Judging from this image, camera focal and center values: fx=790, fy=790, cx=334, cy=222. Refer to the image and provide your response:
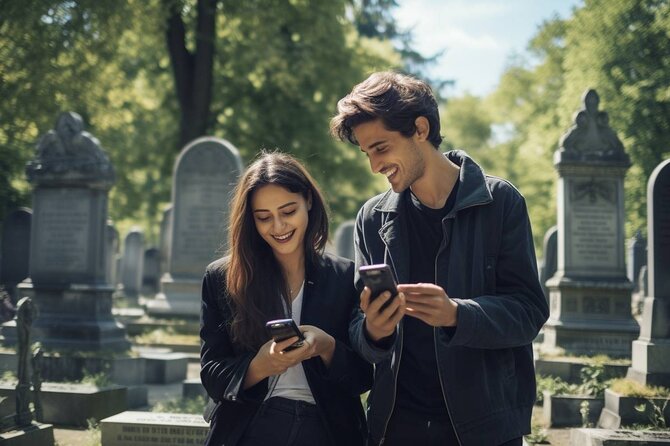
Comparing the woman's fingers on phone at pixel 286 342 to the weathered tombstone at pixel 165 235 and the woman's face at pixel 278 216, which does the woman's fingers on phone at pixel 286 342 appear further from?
the weathered tombstone at pixel 165 235

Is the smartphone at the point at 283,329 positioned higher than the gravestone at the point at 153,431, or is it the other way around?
the smartphone at the point at 283,329

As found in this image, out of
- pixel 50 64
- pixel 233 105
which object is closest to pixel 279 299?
pixel 50 64

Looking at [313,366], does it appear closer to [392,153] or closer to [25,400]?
[392,153]

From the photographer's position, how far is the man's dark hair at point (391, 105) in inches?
112

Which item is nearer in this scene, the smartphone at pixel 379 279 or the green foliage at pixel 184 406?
the smartphone at pixel 379 279

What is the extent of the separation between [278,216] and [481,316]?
1.04 m

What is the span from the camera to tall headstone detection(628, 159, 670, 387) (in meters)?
7.70

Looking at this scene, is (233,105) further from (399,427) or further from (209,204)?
(399,427)

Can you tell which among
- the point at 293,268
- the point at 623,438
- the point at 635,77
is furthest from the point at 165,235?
the point at 293,268

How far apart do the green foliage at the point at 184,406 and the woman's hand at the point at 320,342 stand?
A: 4.41 meters

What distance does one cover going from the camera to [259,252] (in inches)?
131

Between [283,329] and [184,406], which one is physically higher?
[283,329]

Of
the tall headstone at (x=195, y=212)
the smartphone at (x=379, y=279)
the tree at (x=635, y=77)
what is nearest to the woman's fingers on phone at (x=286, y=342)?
the smartphone at (x=379, y=279)

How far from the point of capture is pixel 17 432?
5980mm
